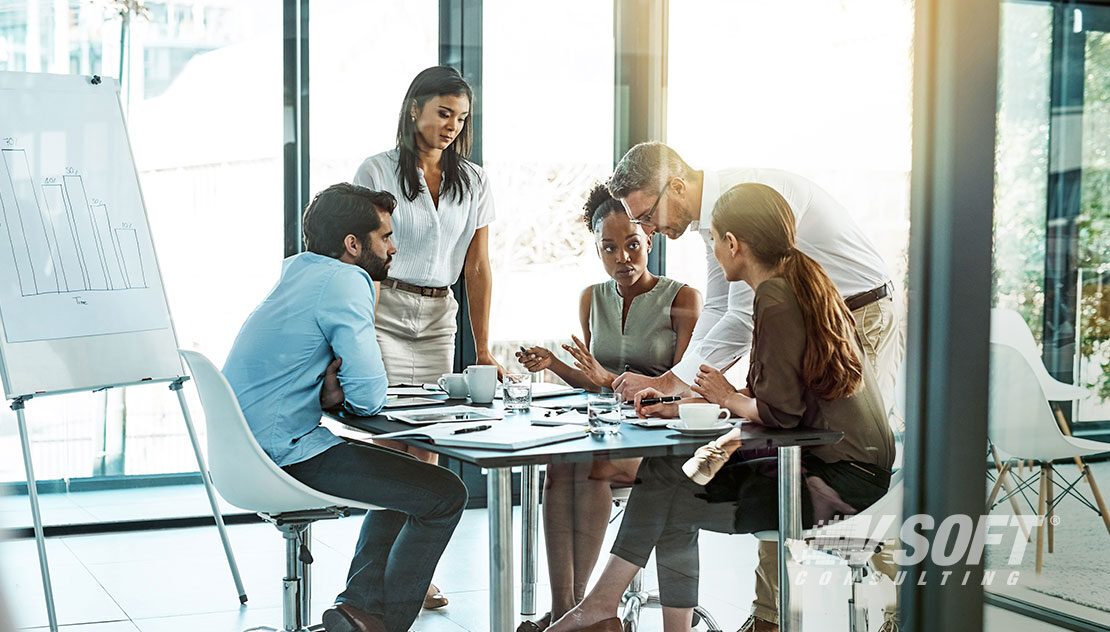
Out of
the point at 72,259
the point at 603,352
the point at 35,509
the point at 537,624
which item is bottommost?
the point at 537,624

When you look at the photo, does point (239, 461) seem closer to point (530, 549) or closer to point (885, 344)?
point (530, 549)

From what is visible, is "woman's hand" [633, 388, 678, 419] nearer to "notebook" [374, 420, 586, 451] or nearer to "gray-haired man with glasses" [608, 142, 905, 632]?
"gray-haired man with glasses" [608, 142, 905, 632]

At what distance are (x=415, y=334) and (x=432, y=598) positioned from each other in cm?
74

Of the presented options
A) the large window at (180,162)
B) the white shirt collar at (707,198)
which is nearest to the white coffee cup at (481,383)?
the white shirt collar at (707,198)

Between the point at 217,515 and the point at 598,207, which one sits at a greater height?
the point at 598,207

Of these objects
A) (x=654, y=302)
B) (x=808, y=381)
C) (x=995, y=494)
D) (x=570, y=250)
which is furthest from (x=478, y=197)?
(x=995, y=494)

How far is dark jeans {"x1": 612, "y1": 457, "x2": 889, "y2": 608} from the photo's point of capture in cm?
239

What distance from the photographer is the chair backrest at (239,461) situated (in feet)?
8.43

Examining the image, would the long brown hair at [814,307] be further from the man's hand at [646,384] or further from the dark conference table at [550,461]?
the man's hand at [646,384]

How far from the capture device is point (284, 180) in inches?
155

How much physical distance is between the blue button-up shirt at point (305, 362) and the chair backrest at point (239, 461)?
0.21 feet

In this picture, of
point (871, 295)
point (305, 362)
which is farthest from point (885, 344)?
point (305, 362)

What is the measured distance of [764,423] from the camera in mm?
2352

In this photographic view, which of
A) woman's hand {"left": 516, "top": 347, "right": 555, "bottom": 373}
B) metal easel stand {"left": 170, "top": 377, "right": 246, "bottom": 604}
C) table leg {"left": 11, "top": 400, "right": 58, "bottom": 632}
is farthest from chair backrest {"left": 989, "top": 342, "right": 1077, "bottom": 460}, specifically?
table leg {"left": 11, "top": 400, "right": 58, "bottom": 632}
